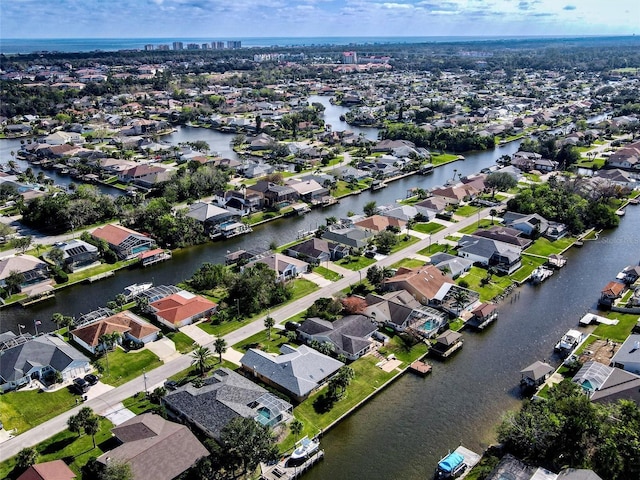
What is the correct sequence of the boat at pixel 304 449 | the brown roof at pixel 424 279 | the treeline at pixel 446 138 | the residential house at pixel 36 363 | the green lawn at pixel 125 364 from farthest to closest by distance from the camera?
the treeline at pixel 446 138 < the brown roof at pixel 424 279 < the green lawn at pixel 125 364 < the residential house at pixel 36 363 < the boat at pixel 304 449

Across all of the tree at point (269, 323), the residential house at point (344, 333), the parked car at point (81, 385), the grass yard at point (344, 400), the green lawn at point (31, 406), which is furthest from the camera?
the tree at point (269, 323)

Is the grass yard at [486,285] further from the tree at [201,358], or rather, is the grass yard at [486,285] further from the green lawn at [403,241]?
the tree at [201,358]

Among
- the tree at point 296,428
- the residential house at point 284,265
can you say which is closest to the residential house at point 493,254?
the residential house at point 284,265

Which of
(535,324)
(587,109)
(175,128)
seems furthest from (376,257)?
(587,109)

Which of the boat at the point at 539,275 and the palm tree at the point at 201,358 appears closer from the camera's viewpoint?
the palm tree at the point at 201,358

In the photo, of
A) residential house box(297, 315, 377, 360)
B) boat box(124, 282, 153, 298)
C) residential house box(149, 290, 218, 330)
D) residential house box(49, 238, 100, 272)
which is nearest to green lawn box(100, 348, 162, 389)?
residential house box(149, 290, 218, 330)

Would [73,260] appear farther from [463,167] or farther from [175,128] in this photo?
[175,128]
